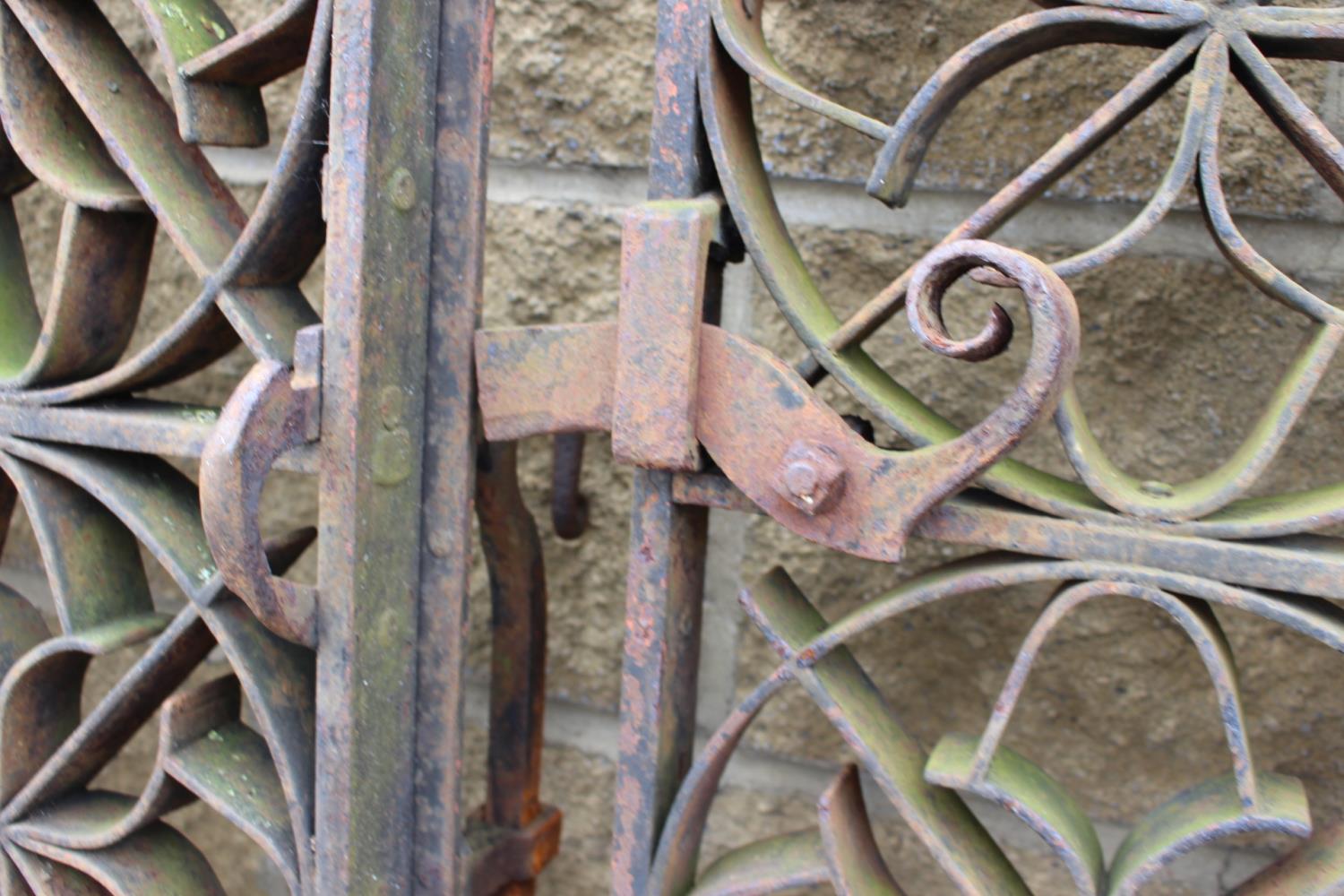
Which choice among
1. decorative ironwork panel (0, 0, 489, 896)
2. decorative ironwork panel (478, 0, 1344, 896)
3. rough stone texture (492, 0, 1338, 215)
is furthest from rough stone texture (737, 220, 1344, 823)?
decorative ironwork panel (0, 0, 489, 896)

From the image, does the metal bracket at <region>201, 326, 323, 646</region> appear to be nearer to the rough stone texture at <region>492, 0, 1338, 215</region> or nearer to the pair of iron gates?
the pair of iron gates

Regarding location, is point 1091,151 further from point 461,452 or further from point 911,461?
point 461,452

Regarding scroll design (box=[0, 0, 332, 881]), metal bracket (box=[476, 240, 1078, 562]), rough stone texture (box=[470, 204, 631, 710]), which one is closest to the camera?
metal bracket (box=[476, 240, 1078, 562])

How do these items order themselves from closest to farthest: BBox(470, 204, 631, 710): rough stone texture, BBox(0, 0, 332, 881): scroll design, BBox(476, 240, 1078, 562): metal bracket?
1. BBox(476, 240, 1078, 562): metal bracket
2. BBox(0, 0, 332, 881): scroll design
3. BBox(470, 204, 631, 710): rough stone texture

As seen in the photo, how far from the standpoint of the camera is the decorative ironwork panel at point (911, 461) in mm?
437

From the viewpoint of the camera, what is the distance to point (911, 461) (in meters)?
0.46

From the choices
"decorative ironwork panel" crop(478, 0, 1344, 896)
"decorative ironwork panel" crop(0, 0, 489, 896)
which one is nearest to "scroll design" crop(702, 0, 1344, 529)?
"decorative ironwork panel" crop(478, 0, 1344, 896)

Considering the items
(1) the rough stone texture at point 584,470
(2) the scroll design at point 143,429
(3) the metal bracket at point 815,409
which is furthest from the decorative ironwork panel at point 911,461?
(1) the rough stone texture at point 584,470

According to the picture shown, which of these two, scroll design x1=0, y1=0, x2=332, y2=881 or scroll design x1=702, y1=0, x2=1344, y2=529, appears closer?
scroll design x1=702, y1=0, x2=1344, y2=529

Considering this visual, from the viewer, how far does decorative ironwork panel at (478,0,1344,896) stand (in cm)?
44

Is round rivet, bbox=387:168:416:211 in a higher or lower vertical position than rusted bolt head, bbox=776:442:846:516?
higher

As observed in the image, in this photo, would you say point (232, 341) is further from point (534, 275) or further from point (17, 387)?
point (534, 275)

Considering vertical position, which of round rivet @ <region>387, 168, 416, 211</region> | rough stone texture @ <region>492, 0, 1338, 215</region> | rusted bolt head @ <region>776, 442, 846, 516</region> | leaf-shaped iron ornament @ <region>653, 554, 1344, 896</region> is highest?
rough stone texture @ <region>492, 0, 1338, 215</region>

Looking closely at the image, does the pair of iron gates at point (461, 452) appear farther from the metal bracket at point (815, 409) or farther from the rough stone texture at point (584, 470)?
the rough stone texture at point (584, 470)
